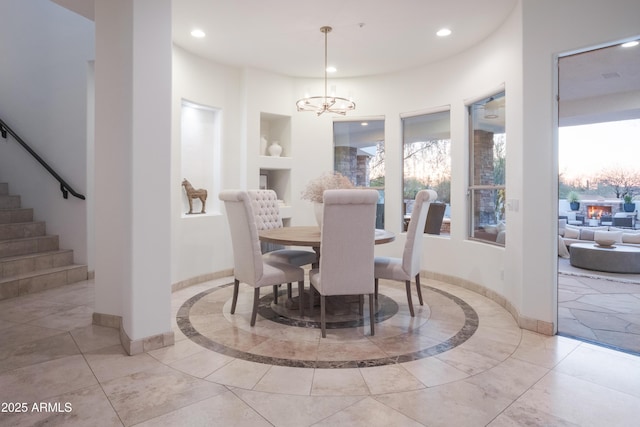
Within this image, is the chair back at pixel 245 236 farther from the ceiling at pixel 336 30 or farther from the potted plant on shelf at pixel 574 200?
the potted plant on shelf at pixel 574 200

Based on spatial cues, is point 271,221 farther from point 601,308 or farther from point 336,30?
point 601,308

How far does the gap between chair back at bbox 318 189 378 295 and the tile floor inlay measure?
40cm

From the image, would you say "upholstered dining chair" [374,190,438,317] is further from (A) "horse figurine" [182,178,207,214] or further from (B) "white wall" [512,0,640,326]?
(A) "horse figurine" [182,178,207,214]

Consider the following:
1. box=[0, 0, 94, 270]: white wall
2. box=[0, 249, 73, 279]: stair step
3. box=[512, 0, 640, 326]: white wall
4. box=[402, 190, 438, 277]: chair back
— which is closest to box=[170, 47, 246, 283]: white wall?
box=[0, 0, 94, 270]: white wall

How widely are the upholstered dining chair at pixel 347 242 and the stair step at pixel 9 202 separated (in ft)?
14.5

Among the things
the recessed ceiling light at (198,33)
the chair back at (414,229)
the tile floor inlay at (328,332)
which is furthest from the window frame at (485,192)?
the recessed ceiling light at (198,33)

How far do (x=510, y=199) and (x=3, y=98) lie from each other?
6324mm

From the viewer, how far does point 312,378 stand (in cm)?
229

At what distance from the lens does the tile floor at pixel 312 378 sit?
189 cm

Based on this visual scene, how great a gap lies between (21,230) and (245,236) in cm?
340

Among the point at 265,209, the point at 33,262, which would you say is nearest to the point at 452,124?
the point at 265,209

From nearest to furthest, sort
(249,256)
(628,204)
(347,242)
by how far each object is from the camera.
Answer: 1. (347,242)
2. (249,256)
3. (628,204)

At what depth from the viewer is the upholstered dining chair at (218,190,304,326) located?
10.1 ft

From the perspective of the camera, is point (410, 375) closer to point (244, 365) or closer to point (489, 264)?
point (244, 365)
